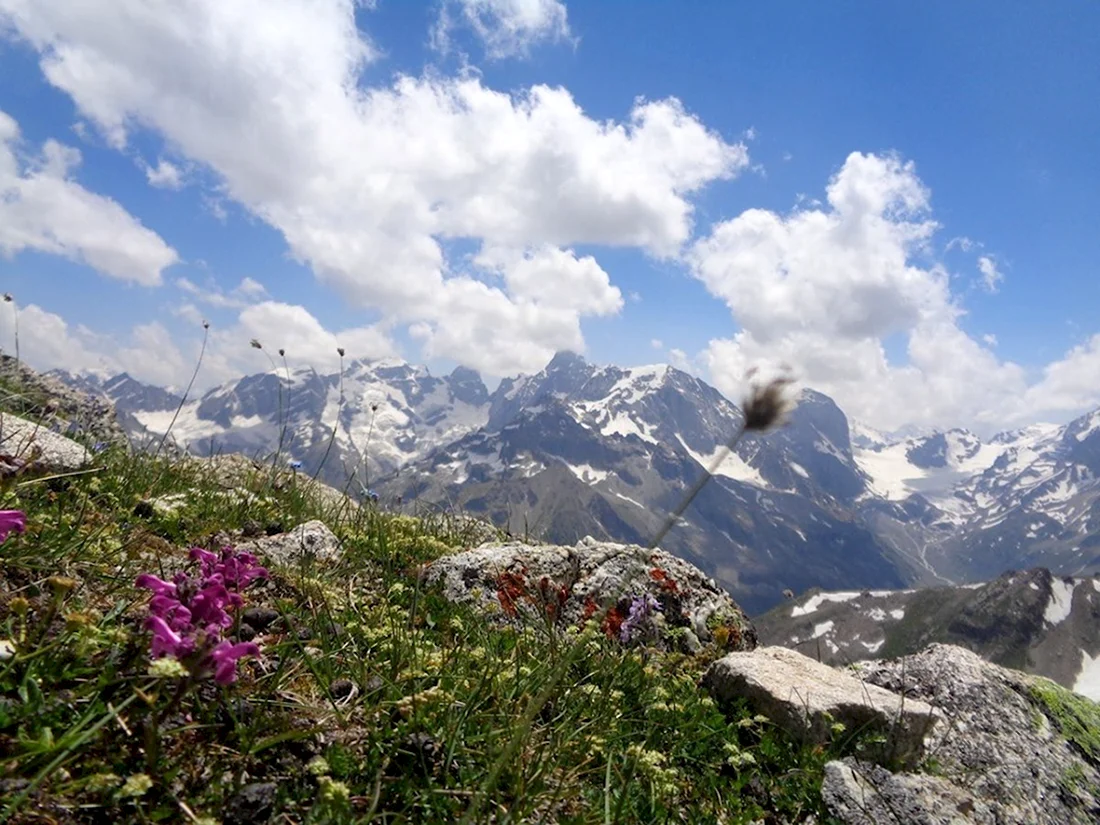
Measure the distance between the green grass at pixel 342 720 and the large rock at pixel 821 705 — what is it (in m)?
0.20

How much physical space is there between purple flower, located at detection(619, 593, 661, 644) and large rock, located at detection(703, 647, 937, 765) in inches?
35.5

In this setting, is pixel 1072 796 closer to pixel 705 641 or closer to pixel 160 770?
pixel 705 641

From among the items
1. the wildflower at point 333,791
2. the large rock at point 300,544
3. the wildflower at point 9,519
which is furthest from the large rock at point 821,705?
the wildflower at point 9,519

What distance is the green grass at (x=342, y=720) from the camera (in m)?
2.85

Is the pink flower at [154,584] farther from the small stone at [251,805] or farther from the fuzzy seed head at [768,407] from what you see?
the fuzzy seed head at [768,407]

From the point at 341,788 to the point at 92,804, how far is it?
3.12ft

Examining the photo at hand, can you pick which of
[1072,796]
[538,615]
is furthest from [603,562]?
[1072,796]

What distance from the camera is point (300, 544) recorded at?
711 centimetres

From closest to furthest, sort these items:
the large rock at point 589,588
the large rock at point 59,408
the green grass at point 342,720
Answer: the green grass at point 342,720, the large rock at point 589,588, the large rock at point 59,408

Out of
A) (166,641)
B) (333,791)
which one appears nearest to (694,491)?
(333,791)

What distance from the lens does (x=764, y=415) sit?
8.43 ft

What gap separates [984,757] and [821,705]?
1652 millimetres

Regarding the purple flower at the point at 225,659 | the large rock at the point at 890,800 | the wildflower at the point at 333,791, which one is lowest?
the wildflower at the point at 333,791

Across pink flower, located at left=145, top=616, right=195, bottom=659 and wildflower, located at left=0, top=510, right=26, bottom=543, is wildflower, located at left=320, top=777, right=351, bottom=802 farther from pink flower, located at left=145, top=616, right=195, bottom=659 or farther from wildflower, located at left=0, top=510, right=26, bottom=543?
wildflower, located at left=0, top=510, right=26, bottom=543
